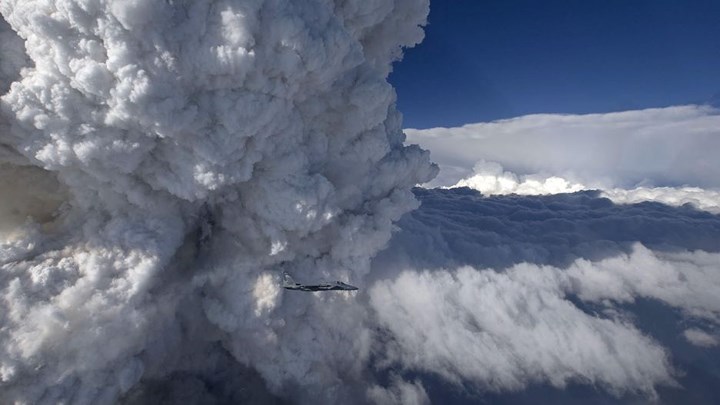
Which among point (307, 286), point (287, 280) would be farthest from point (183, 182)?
point (307, 286)

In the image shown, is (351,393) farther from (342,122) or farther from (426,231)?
(426,231)

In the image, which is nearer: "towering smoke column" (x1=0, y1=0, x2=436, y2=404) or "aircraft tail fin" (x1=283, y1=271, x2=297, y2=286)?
"towering smoke column" (x1=0, y1=0, x2=436, y2=404)

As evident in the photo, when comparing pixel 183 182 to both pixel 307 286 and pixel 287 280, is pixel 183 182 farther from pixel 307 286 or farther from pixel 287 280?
pixel 307 286

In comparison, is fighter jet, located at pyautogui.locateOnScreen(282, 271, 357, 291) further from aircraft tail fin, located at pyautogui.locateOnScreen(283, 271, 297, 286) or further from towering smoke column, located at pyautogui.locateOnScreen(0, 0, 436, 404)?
towering smoke column, located at pyautogui.locateOnScreen(0, 0, 436, 404)

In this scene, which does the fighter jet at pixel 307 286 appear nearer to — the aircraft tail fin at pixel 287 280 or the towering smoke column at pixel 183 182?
the aircraft tail fin at pixel 287 280

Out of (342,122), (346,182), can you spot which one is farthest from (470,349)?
(342,122)

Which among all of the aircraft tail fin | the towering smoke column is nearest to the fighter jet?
the aircraft tail fin

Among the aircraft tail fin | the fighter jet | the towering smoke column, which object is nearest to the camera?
the towering smoke column

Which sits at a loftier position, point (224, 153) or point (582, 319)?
point (224, 153)
